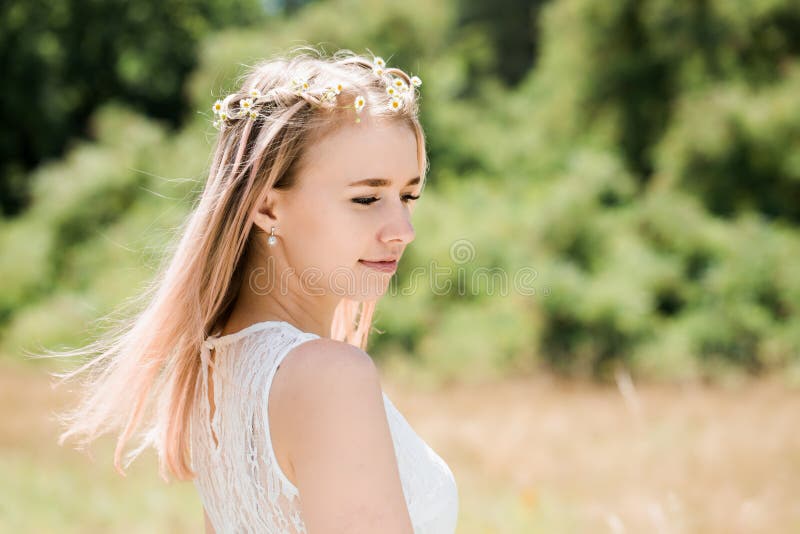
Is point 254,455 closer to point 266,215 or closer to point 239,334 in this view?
point 239,334

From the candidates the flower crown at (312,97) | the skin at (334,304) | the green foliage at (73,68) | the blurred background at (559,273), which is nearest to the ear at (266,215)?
the skin at (334,304)

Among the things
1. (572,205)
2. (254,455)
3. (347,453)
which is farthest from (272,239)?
(572,205)

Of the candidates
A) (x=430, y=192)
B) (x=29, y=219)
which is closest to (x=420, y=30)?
(x=430, y=192)

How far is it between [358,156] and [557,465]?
3278 mm

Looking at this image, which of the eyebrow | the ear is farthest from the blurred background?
the eyebrow

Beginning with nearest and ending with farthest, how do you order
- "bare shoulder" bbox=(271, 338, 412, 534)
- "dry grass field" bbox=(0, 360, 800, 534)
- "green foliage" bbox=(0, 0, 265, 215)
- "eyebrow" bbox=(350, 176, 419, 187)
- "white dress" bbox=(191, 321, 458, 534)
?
"bare shoulder" bbox=(271, 338, 412, 534)
"white dress" bbox=(191, 321, 458, 534)
"eyebrow" bbox=(350, 176, 419, 187)
"dry grass field" bbox=(0, 360, 800, 534)
"green foliage" bbox=(0, 0, 265, 215)

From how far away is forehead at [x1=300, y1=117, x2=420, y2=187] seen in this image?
3.88ft

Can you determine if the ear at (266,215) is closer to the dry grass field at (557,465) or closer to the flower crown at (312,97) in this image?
the flower crown at (312,97)

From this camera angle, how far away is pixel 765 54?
255 inches

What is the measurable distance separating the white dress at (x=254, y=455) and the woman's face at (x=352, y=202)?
0.46 feet

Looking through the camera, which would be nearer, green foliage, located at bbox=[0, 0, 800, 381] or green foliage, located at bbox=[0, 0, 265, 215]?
green foliage, located at bbox=[0, 0, 800, 381]

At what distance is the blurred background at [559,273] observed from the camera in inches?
154

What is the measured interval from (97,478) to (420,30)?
5084mm

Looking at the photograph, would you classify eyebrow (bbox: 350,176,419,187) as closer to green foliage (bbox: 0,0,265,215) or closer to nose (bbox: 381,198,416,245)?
nose (bbox: 381,198,416,245)
